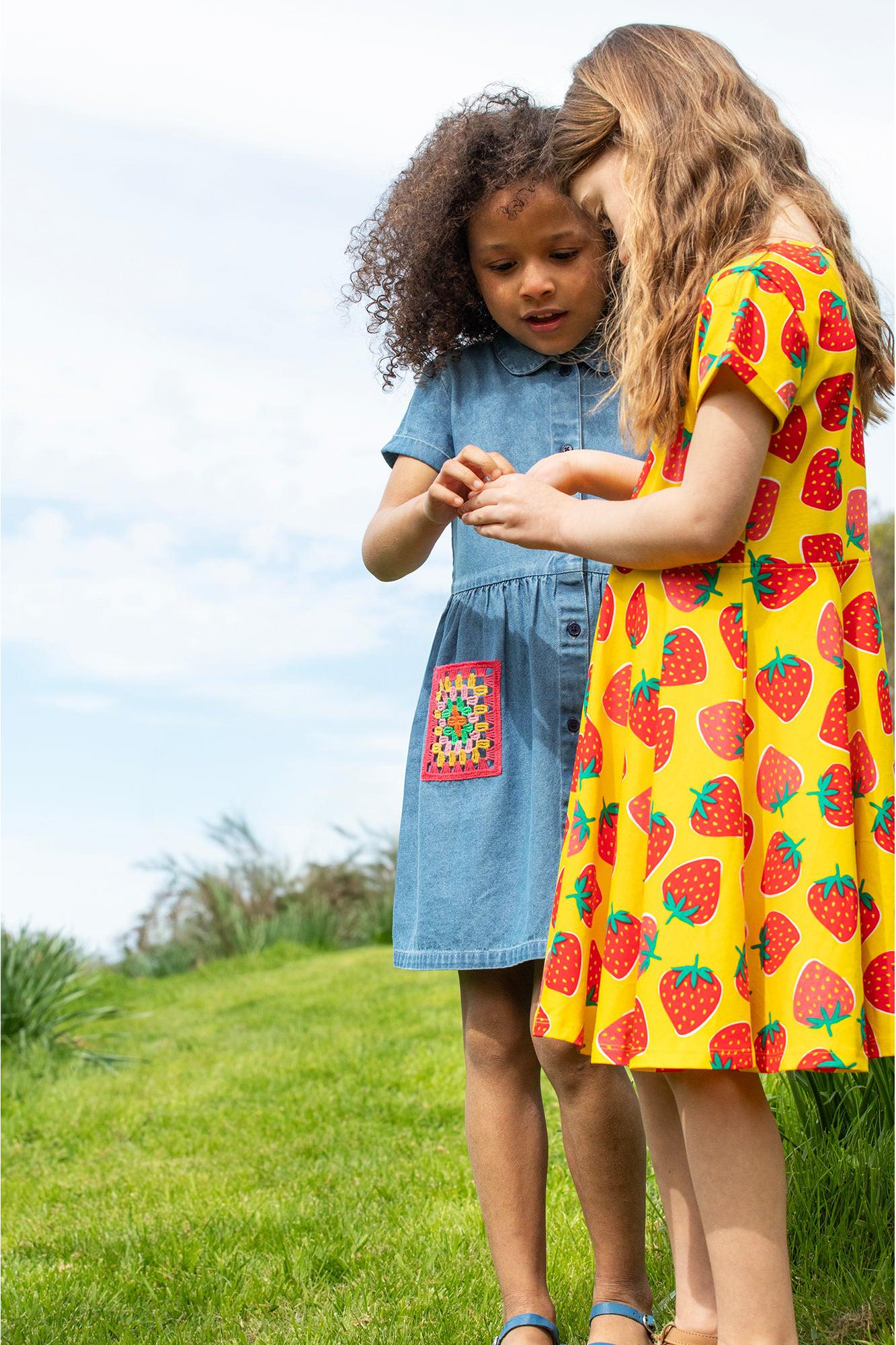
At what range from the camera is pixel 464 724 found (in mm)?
2111

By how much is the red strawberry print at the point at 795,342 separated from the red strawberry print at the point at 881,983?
73 cm

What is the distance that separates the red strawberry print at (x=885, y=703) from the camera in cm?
161

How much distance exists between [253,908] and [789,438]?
9110 mm

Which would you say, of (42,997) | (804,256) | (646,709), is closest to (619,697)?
(646,709)

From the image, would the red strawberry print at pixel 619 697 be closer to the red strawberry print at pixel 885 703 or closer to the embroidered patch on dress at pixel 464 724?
the red strawberry print at pixel 885 703

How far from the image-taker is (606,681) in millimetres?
1708

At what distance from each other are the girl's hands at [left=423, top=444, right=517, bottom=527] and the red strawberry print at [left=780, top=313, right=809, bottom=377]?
46cm

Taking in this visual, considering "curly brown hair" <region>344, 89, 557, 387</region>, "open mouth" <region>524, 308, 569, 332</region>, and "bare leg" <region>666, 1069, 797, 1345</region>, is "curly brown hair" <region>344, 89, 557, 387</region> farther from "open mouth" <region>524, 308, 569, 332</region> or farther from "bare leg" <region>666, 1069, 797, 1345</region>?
"bare leg" <region>666, 1069, 797, 1345</region>

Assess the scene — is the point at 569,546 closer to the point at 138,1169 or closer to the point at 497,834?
the point at 497,834

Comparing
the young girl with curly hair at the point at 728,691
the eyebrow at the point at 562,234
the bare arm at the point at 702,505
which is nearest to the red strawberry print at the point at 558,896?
the young girl with curly hair at the point at 728,691

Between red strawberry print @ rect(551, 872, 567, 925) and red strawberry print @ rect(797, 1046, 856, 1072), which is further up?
red strawberry print @ rect(551, 872, 567, 925)

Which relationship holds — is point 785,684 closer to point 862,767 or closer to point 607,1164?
point 862,767

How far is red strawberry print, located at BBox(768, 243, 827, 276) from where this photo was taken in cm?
157

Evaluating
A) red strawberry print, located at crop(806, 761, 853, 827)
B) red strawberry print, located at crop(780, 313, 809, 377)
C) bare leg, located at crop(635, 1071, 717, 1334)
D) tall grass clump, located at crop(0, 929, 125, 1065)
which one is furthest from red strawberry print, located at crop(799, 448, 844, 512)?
tall grass clump, located at crop(0, 929, 125, 1065)
